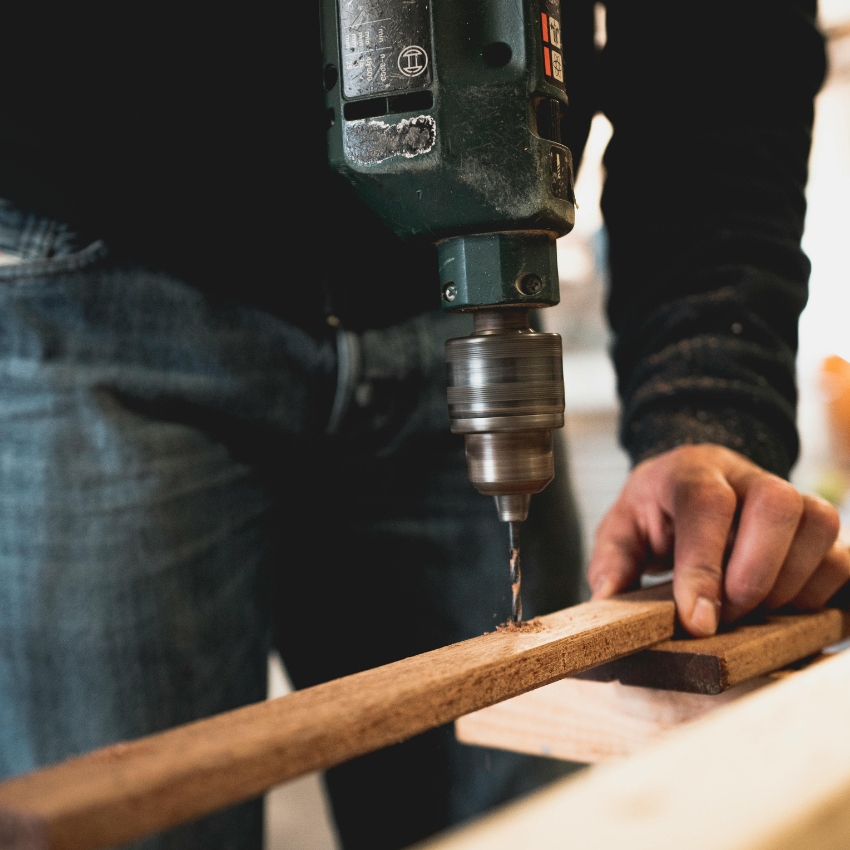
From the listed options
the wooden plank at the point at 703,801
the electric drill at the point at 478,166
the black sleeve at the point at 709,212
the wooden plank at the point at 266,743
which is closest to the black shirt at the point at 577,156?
the black sleeve at the point at 709,212

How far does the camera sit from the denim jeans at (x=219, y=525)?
0.80 metres

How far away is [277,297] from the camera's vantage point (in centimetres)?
90

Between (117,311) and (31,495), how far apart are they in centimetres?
19

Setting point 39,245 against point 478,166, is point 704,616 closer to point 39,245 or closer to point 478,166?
point 478,166

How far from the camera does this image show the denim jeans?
80cm

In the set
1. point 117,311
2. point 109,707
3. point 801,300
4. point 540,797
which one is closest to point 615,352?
point 801,300

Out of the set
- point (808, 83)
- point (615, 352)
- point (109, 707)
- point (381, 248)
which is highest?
point (808, 83)

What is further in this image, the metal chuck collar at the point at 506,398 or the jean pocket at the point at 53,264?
the jean pocket at the point at 53,264

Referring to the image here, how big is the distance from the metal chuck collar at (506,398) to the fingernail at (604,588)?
0.76ft

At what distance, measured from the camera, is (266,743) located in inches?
16.4

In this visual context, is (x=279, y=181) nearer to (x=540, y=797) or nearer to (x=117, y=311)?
(x=117, y=311)

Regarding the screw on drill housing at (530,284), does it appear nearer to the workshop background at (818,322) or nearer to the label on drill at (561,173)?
the label on drill at (561,173)

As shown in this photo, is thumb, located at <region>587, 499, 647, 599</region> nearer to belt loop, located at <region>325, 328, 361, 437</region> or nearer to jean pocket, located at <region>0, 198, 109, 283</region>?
belt loop, located at <region>325, 328, 361, 437</region>

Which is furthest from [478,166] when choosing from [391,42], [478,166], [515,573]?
[515,573]
